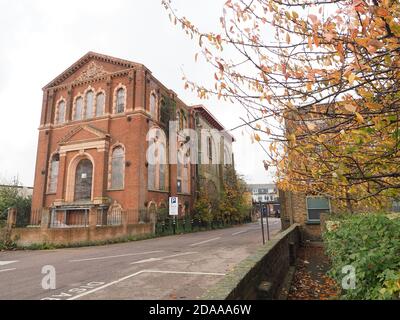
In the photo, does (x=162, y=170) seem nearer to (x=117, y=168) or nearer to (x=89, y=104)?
(x=117, y=168)

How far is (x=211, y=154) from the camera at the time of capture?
136 ft

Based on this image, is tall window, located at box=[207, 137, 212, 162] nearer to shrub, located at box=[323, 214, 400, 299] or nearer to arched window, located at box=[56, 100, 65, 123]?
arched window, located at box=[56, 100, 65, 123]

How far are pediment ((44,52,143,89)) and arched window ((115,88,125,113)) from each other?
2111 millimetres

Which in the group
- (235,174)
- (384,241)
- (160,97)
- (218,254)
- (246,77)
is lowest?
(218,254)

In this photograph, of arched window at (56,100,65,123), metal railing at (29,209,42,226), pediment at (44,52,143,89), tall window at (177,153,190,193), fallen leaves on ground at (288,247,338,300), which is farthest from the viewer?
tall window at (177,153,190,193)

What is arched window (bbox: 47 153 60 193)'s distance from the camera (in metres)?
26.2

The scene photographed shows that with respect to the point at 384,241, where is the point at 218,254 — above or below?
below

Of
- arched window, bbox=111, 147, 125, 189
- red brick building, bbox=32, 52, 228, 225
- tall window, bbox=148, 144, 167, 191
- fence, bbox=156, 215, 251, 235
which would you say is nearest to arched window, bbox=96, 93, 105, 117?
red brick building, bbox=32, 52, 228, 225

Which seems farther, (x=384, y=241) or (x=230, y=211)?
(x=230, y=211)
